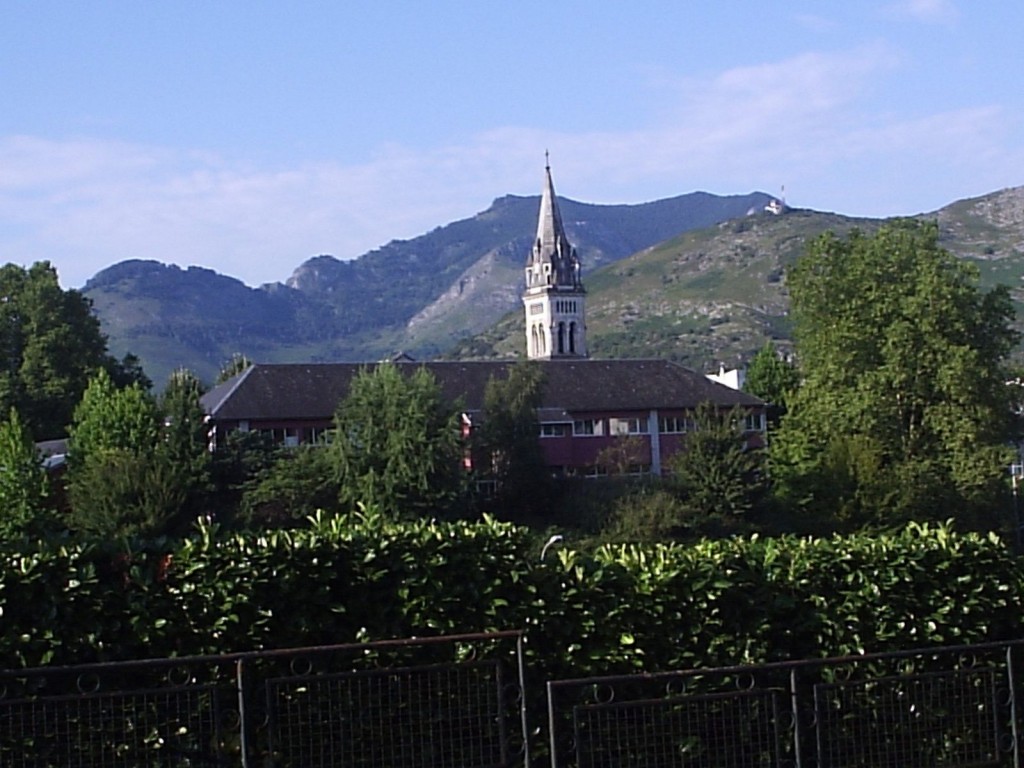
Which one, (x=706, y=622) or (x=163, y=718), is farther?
(x=706, y=622)

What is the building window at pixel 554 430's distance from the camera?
79.1 meters

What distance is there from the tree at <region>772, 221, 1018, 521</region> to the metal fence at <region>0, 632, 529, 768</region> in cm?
4654

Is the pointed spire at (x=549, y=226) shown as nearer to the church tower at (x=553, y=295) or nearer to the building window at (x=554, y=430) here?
the church tower at (x=553, y=295)

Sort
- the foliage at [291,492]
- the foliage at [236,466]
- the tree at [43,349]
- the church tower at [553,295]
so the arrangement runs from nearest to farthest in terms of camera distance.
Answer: the foliage at [291,492]
the foliage at [236,466]
the tree at [43,349]
the church tower at [553,295]

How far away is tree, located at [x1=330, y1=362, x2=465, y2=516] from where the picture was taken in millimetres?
60906

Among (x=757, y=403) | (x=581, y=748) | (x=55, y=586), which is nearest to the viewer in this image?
(x=581, y=748)

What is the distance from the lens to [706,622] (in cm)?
1099

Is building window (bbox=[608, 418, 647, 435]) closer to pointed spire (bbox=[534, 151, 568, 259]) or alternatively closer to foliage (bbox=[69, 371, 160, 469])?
foliage (bbox=[69, 371, 160, 469])

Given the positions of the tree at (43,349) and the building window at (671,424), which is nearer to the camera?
the tree at (43,349)

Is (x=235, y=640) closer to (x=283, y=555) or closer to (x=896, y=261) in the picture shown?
(x=283, y=555)

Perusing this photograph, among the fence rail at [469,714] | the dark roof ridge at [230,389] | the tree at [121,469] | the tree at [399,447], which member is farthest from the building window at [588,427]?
the fence rail at [469,714]

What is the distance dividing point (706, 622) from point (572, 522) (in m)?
53.7

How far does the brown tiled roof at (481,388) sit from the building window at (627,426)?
70cm

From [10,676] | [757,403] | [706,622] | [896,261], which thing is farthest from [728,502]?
[10,676]
